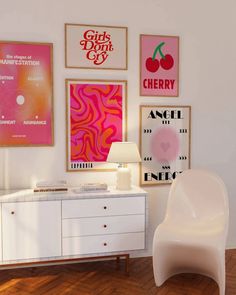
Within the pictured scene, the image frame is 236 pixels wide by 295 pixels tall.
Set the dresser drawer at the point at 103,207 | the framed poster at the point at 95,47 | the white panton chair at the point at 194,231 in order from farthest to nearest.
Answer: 1. the framed poster at the point at 95,47
2. the dresser drawer at the point at 103,207
3. the white panton chair at the point at 194,231

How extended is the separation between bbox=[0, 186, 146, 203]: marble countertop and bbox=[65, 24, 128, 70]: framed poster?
1227mm

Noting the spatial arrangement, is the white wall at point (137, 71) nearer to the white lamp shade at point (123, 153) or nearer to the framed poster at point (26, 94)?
the framed poster at point (26, 94)

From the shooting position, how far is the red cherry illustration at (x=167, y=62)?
367cm

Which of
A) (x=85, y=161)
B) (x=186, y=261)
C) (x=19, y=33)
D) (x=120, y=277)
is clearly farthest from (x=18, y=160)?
(x=186, y=261)

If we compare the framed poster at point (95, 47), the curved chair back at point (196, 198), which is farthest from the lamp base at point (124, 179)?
the framed poster at point (95, 47)

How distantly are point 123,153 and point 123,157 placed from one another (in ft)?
0.13

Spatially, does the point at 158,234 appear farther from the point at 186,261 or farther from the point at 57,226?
the point at 57,226

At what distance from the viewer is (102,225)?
3.15m

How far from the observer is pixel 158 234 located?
115 inches

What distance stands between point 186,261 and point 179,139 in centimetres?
129

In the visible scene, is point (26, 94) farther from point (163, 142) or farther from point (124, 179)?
point (163, 142)

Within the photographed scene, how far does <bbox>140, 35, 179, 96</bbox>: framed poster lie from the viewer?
363 cm

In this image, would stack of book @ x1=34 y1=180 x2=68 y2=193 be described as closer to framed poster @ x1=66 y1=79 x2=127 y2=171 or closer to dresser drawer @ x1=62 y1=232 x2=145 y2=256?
framed poster @ x1=66 y1=79 x2=127 y2=171

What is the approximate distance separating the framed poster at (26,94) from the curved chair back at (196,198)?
131cm
